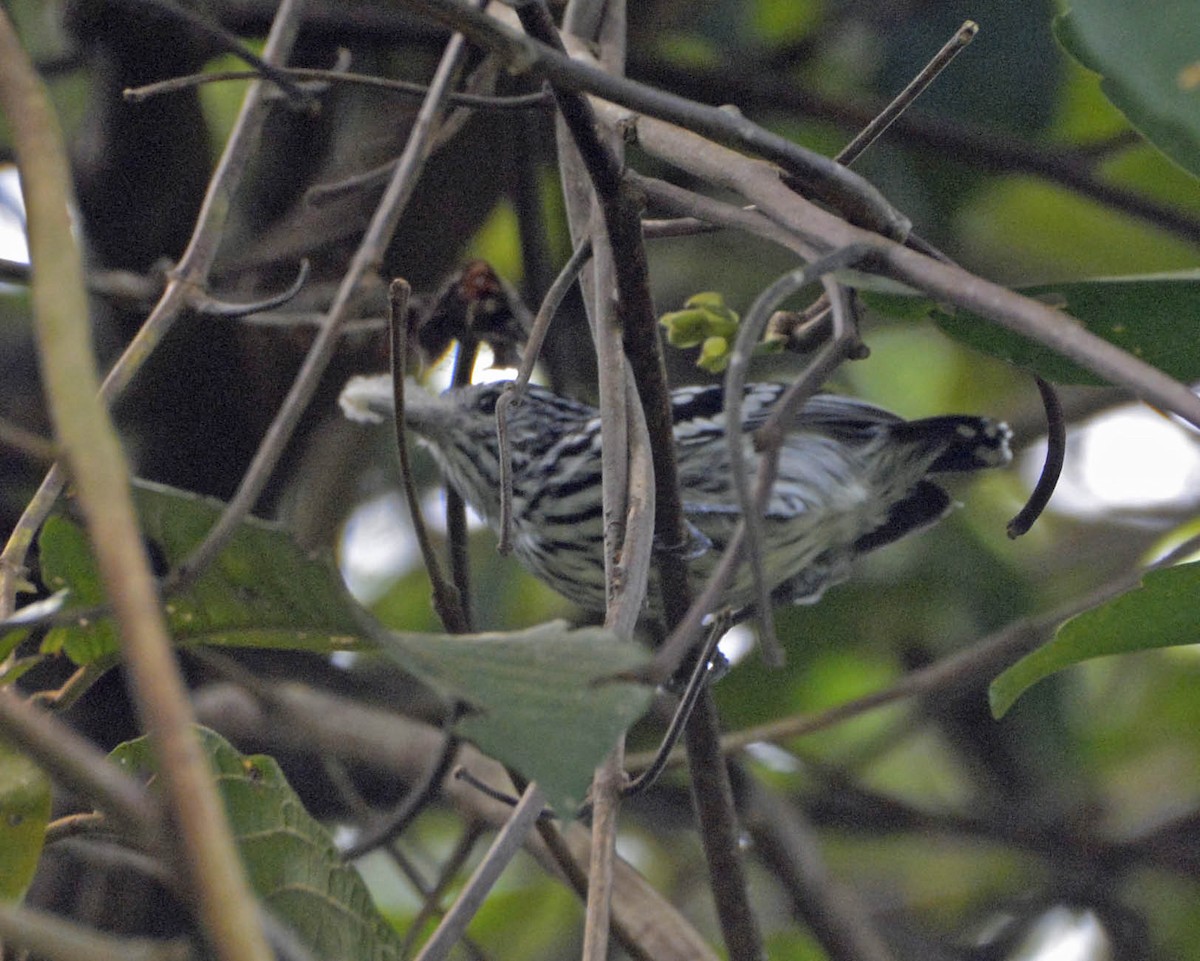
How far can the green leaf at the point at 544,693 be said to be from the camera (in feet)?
3.10

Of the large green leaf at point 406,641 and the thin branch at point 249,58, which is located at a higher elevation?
the thin branch at point 249,58

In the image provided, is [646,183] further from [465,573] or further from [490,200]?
[490,200]

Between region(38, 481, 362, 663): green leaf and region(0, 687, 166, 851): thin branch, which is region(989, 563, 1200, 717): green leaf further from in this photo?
region(0, 687, 166, 851): thin branch

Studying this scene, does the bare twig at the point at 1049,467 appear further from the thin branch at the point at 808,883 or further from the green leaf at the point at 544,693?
the thin branch at the point at 808,883

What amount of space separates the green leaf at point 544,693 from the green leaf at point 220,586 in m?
0.17

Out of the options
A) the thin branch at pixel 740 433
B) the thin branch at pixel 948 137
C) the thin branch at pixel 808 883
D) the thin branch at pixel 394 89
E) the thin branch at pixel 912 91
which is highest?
the thin branch at pixel 948 137

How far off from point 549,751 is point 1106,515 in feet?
11.5

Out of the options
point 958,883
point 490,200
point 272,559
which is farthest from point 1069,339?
point 958,883

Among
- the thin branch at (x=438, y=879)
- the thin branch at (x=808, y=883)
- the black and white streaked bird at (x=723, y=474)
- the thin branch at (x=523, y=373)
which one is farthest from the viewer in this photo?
the black and white streaked bird at (x=723, y=474)

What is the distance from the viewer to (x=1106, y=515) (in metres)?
4.13

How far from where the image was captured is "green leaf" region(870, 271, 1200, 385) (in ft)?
4.16

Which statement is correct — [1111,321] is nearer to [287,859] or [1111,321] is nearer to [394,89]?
[394,89]

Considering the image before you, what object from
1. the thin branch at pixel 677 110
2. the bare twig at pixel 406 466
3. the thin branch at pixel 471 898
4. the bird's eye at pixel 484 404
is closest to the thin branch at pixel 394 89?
the bare twig at pixel 406 466

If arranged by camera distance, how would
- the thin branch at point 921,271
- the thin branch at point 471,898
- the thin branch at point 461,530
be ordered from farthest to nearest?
the thin branch at point 461,530
the thin branch at point 471,898
the thin branch at point 921,271
